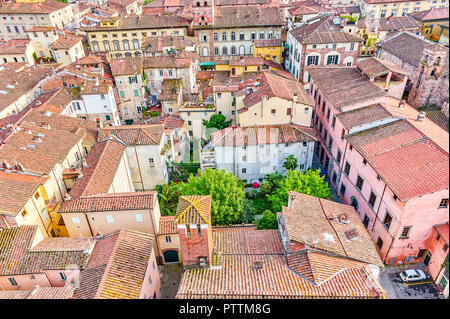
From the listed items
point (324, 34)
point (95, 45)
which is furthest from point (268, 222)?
point (95, 45)

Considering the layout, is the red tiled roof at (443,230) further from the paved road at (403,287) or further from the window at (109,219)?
the window at (109,219)

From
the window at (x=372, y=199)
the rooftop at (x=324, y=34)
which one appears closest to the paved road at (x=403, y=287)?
the window at (x=372, y=199)

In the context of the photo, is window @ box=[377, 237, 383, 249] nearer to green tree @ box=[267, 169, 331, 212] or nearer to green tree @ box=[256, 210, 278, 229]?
green tree @ box=[267, 169, 331, 212]

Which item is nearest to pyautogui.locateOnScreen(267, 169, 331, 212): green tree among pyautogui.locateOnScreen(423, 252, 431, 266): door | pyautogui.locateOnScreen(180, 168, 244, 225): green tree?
pyautogui.locateOnScreen(180, 168, 244, 225): green tree

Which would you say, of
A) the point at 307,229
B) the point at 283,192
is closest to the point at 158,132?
the point at 283,192

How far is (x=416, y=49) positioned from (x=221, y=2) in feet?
189

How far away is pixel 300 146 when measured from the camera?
116 ft

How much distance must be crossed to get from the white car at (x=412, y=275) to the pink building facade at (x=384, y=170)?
1.26m

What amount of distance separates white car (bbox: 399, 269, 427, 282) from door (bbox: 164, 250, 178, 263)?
17.9 metres

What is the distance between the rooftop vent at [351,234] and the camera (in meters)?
21.6

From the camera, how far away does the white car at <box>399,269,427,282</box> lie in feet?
78.5

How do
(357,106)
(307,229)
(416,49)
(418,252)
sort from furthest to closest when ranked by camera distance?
1. (416,49)
2. (357,106)
3. (418,252)
4. (307,229)
